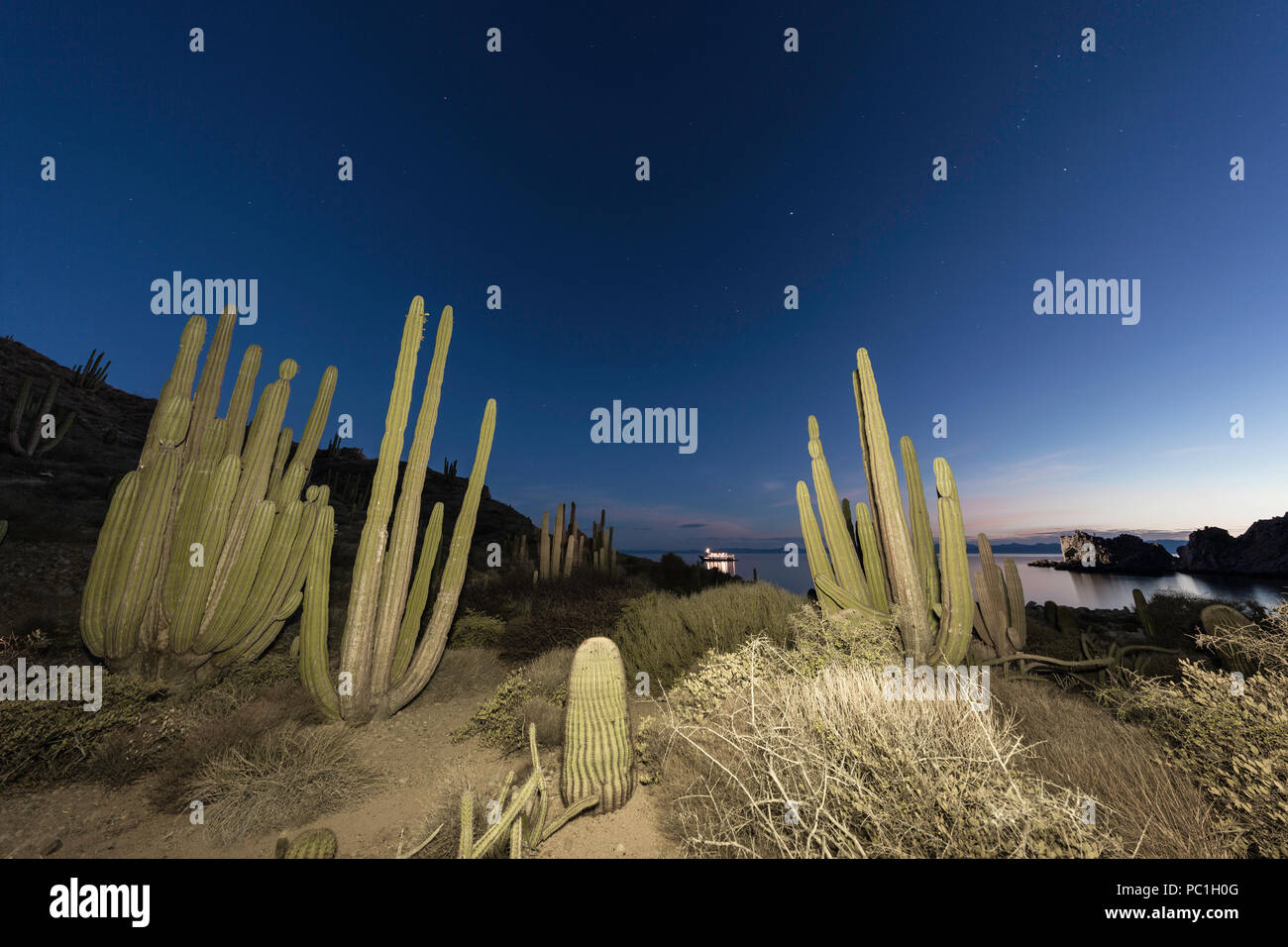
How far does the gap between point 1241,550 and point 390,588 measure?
123ft

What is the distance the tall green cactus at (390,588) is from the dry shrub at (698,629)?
278 cm

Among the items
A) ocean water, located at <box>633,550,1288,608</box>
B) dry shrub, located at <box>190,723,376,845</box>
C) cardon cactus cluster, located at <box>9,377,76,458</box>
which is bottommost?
ocean water, located at <box>633,550,1288,608</box>

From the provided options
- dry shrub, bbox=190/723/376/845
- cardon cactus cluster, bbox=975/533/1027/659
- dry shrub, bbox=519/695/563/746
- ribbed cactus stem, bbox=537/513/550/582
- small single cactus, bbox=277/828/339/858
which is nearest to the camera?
small single cactus, bbox=277/828/339/858

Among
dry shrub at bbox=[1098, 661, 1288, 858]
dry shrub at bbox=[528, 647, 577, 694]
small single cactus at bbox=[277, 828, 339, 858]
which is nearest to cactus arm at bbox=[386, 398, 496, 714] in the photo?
dry shrub at bbox=[528, 647, 577, 694]

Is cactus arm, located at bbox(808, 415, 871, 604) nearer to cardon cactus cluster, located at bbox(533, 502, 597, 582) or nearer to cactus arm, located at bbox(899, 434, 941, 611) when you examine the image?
cactus arm, located at bbox(899, 434, 941, 611)

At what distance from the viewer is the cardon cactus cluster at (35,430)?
40.0ft

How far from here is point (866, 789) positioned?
8.57 ft

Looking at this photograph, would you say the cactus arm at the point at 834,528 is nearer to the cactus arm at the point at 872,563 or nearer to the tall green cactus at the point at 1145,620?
the cactus arm at the point at 872,563

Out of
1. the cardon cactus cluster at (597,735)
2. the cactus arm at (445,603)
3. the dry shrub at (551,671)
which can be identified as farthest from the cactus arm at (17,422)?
the cardon cactus cluster at (597,735)

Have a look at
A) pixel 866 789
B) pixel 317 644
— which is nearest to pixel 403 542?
pixel 317 644

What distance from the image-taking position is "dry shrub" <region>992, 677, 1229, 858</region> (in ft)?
8.14

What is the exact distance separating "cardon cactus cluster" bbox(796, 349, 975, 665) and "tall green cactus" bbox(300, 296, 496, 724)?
509 cm

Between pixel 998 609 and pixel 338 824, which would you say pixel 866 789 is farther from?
pixel 998 609
